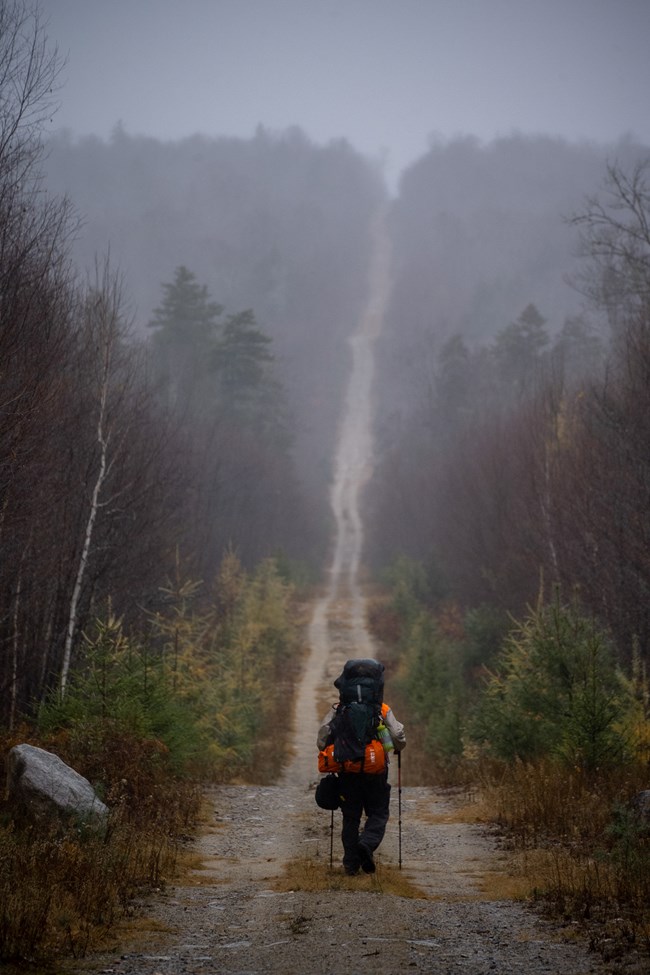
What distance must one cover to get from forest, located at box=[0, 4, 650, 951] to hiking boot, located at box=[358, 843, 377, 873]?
2.75 m

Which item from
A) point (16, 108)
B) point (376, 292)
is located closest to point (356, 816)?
point (16, 108)

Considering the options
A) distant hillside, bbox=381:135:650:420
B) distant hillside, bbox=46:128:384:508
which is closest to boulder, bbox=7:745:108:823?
distant hillside, bbox=46:128:384:508

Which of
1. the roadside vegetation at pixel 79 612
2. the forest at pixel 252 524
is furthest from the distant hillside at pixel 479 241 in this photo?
the roadside vegetation at pixel 79 612

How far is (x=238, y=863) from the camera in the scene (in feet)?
28.1

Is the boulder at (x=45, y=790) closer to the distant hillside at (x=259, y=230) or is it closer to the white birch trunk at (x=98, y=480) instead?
the white birch trunk at (x=98, y=480)

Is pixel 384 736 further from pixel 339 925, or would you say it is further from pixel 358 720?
pixel 339 925

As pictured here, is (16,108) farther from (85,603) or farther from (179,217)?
(179,217)

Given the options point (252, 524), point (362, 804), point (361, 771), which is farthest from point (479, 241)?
point (361, 771)

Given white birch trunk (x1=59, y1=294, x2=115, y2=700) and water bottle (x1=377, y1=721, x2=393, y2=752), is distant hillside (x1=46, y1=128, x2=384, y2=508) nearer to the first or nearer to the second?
white birch trunk (x1=59, y1=294, x2=115, y2=700)

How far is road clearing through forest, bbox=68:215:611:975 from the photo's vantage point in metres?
5.05

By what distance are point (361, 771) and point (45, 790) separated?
2.83 meters

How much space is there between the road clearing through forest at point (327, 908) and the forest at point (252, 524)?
122 cm

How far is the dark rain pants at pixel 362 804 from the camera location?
7.52 meters

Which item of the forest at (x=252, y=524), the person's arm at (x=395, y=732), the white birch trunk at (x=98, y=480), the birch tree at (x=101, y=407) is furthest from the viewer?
the birch tree at (x=101, y=407)
